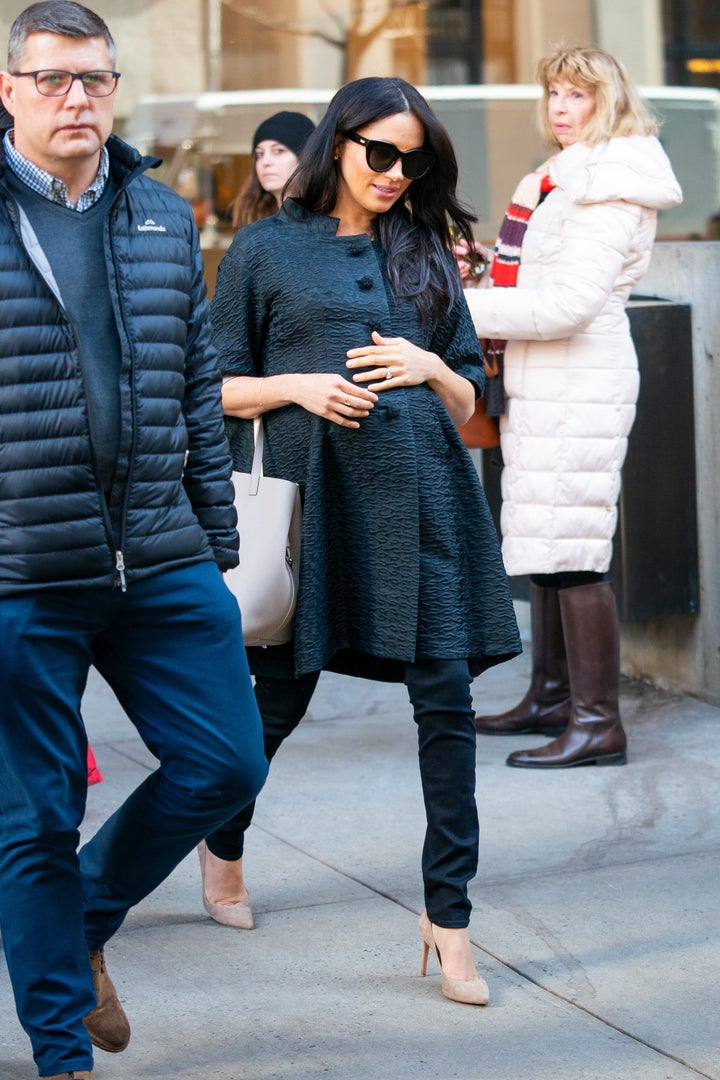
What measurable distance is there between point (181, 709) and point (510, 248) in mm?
2647

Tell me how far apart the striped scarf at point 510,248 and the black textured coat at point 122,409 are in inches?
87.6

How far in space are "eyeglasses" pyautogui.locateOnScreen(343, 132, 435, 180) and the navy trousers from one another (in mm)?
1034

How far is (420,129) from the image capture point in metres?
3.72

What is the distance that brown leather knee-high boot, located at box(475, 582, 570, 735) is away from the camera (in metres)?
5.75

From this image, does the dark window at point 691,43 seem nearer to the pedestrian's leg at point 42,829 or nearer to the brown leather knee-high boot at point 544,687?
the brown leather knee-high boot at point 544,687

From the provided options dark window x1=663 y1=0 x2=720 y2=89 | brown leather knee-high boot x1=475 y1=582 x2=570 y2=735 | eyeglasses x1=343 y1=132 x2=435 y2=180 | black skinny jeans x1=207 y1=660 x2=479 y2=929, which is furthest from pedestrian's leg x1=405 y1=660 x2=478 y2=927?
dark window x1=663 y1=0 x2=720 y2=89

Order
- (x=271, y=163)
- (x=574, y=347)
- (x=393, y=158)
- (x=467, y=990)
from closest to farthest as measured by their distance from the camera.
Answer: (x=467, y=990) → (x=393, y=158) → (x=574, y=347) → (x=271, y=163)

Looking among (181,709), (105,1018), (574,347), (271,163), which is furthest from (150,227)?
(271,163)

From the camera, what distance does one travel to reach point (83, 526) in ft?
9.61

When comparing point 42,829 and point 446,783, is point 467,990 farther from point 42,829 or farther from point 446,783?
point 42,829

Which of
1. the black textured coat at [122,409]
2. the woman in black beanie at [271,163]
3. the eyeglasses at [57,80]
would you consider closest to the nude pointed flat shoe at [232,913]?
the black textured coat at [122,409]

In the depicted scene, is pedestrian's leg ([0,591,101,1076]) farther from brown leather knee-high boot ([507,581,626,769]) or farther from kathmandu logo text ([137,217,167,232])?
brown leather knee-high boot ([507,581,626,769])

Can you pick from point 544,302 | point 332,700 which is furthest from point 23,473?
point 332,700

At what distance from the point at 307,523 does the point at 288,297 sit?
0.50 m
